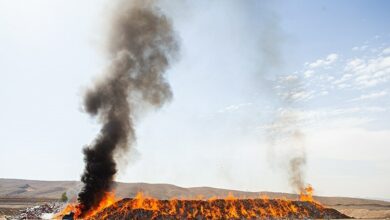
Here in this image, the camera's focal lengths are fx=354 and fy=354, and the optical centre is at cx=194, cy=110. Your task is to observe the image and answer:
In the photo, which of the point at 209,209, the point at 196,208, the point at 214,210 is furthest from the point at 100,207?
the point at 214,210

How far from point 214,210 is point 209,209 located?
0.57 m

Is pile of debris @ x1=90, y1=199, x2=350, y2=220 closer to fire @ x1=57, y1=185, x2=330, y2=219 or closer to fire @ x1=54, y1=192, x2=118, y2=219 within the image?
fire @ x1=57, y1=185, x2=330, y2=219

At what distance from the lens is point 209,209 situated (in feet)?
124

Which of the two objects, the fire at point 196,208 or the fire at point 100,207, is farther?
the fire at point 100,207

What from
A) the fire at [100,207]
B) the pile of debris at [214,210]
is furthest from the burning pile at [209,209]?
the fire at [100,207]

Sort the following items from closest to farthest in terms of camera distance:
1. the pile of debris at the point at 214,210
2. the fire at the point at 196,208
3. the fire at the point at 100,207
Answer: the pile of debris at the point at 214,210
the fire at the point at 196,208
the fire at the point at 100,207

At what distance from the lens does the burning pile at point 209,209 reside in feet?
110

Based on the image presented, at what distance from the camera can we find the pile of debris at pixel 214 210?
110ft

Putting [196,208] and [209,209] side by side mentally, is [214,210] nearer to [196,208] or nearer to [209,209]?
[209,209]

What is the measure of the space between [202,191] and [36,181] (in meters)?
89.8

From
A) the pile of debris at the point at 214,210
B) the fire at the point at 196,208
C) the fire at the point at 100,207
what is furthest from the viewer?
the fire at the point at 100,207

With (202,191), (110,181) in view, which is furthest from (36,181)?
(110,181)

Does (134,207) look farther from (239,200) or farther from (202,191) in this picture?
(202,191)

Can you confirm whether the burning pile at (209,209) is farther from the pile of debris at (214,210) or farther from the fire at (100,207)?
the fire at (100,207)
